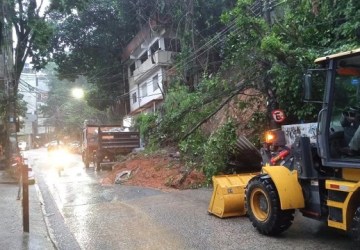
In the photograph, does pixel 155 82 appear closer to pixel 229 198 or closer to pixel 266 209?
pixel 229 198

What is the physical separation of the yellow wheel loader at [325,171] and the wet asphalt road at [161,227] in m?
0.42

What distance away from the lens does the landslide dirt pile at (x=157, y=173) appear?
11.8 metres

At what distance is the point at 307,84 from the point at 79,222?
5318 millimetres

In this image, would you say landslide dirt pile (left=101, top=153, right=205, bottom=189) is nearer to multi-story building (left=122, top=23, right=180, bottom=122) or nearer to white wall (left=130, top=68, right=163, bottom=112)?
multi-story building (left=122, top=23, right=180, bottom=122)

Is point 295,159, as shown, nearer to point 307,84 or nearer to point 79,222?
point 307,84

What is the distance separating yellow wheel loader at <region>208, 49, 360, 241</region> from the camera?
489 centimetres

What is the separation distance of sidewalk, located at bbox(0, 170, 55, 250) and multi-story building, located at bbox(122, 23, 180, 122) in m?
14.7

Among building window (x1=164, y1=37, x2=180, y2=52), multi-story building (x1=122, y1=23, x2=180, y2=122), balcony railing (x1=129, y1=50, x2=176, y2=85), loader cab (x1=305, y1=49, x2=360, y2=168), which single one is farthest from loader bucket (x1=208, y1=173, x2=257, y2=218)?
building window (x1=164, y1=37, x2=180, y2=52)

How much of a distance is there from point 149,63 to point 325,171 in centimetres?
2554

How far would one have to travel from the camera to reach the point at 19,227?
23.0 ft

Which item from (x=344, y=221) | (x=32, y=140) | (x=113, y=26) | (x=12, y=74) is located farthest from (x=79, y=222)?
(x=32, y=140)

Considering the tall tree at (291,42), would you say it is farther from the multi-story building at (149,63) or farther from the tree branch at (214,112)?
the multi-story building at (149,63)

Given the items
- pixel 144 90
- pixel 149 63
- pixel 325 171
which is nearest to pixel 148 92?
pixel 144 90

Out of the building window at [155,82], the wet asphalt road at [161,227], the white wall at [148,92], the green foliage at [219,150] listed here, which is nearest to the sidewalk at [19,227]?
the wet asphalt road at [161,227]
